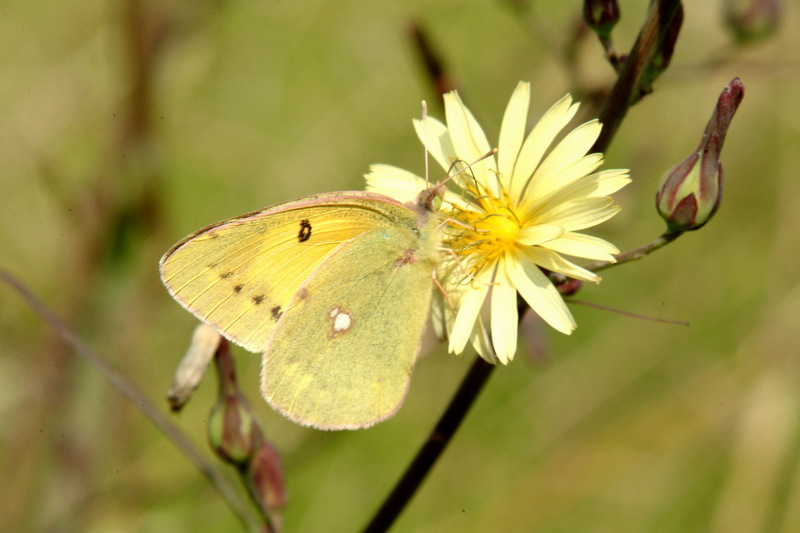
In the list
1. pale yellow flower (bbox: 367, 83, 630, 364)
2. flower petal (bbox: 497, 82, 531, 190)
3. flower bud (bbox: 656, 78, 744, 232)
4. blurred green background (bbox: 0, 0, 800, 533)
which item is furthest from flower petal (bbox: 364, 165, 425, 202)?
flower bud (bbox: 656, 78, 744, 232)

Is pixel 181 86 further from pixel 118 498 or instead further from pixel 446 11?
pixel 446 11

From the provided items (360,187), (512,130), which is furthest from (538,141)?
(360,187)

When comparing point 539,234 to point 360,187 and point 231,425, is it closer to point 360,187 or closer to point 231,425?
point 231,425

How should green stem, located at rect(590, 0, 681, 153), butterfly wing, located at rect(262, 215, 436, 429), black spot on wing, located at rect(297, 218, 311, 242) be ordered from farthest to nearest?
black spot on wing, located at rect(297, 218, 311, 242), butterfly wing, located at rect(262, 215, 436, 429), green stem, located at rect(590, 0, 681, 153)

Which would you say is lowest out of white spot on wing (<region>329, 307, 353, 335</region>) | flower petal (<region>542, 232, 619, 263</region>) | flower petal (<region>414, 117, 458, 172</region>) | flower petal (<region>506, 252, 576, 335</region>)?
white spot on wing (<region>329, 307, 353, 335</region>)

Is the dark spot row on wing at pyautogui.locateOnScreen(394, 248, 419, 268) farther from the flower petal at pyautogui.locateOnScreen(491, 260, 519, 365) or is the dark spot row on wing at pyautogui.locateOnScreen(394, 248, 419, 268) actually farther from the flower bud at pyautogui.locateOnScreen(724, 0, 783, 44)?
the flower bud at pyautogui.locateOnScreen(724, 0, 783, 44)

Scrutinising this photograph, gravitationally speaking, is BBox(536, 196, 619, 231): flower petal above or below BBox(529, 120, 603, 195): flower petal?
below
